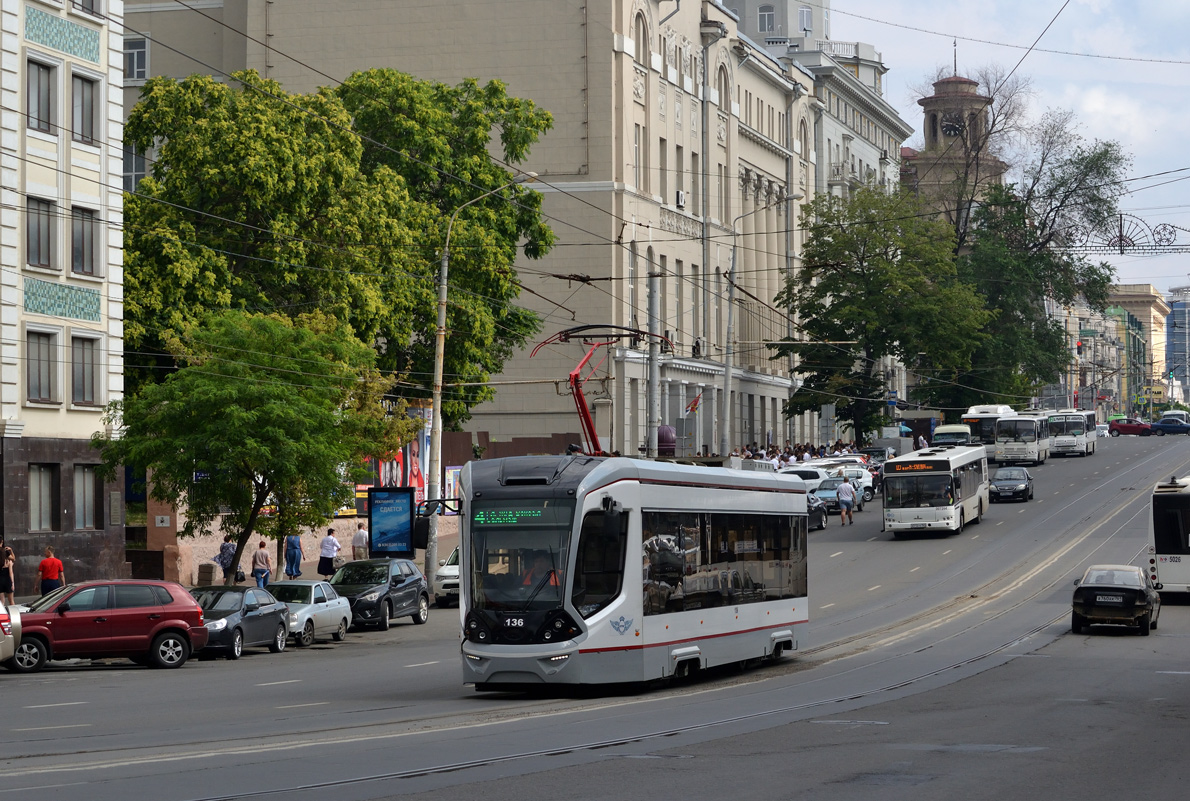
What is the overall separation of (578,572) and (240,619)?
11.4 m

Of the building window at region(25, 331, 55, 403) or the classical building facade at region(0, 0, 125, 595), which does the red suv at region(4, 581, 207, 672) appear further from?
the building window at region(25, 331, 55, 403)

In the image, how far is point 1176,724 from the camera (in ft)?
58.8

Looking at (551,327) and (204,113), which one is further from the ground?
(204,113)

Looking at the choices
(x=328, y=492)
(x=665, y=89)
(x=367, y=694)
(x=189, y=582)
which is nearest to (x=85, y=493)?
(x=189, y=582)

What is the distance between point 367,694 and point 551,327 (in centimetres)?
4615

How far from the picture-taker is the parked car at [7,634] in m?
24.5

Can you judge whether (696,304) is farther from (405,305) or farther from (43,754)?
(43,754)

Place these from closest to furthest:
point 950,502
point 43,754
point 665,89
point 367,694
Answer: point 43,754 < point 367,694 < point 950,502 < point 665,89

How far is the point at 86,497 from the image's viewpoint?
3988 cm

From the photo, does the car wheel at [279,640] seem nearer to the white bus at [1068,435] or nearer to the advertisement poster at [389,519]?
the advertisement poster at [389,519]

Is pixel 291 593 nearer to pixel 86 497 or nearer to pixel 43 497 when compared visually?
pixel 43 497

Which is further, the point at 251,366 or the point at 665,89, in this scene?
the point at 665,89

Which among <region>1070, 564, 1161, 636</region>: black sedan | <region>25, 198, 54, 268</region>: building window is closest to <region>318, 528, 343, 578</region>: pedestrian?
<region>25, 198, 54, 268</region>: building window

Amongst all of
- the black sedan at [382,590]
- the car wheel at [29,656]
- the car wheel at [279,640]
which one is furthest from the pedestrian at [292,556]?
the car wheel at [29,656]
